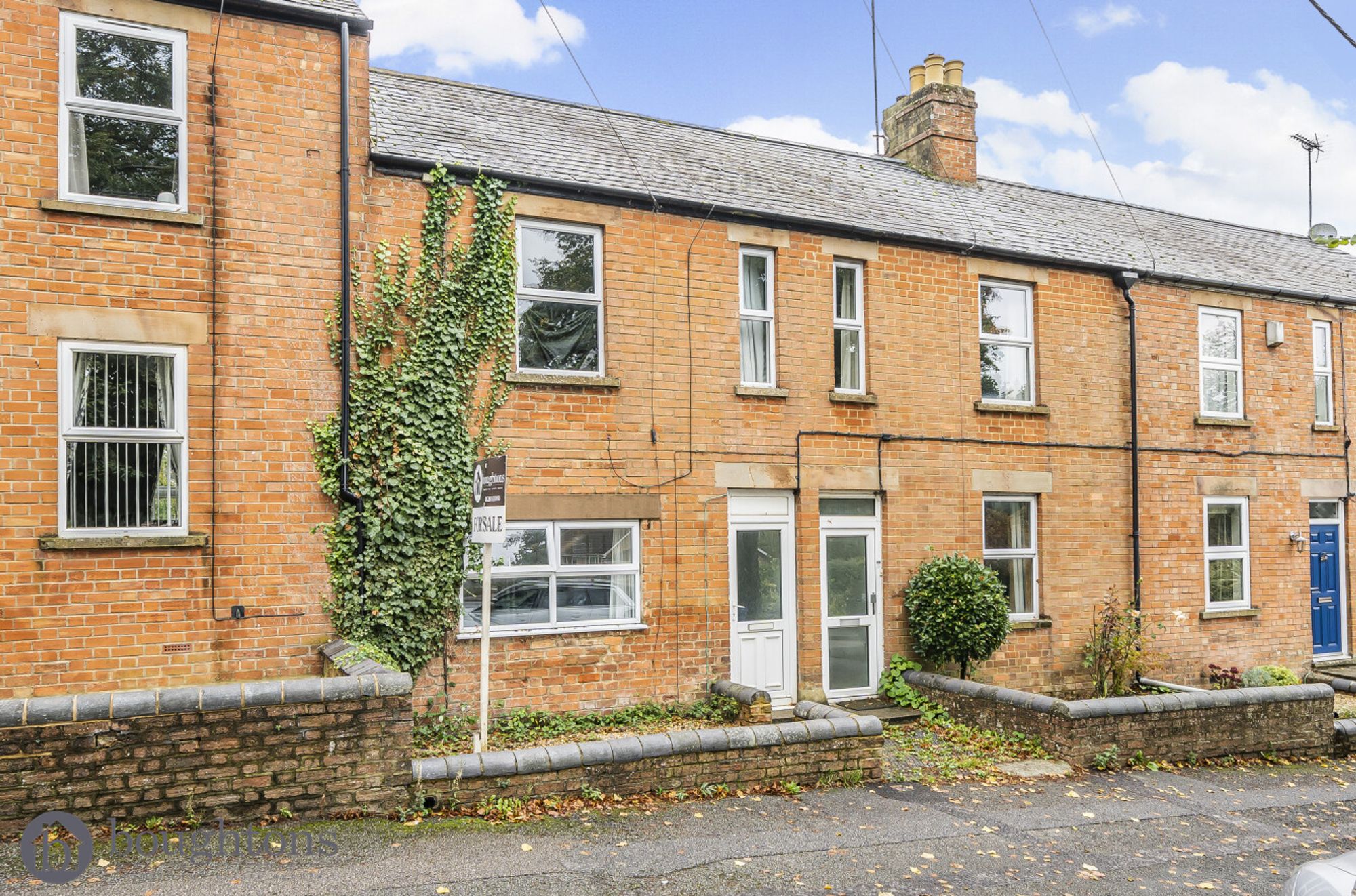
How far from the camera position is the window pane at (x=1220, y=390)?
1519 centimetres

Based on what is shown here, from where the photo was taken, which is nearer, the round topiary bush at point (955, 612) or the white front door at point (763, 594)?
the white front door at point (763, 594)

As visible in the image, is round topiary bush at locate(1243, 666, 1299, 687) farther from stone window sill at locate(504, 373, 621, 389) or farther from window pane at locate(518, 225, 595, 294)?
window pane at locate(518, 225, 595, 294)

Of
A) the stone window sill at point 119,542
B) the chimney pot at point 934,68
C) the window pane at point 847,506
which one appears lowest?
the stone window sill at point 119,542

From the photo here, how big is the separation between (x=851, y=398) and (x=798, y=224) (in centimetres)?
217

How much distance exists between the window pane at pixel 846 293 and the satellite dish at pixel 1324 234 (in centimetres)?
1347

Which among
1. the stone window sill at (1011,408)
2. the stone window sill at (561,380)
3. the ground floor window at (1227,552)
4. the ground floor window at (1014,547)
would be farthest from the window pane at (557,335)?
the ground floor window at (1227,552)

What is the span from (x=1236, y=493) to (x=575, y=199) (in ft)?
35.5

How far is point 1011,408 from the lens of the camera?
13344mm

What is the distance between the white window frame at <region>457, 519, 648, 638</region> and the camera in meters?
10.3

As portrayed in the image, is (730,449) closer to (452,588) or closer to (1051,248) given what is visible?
(452,588)

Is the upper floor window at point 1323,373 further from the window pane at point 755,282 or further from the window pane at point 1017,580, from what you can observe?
the window pane at point 755,282

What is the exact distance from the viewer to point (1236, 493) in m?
15.1

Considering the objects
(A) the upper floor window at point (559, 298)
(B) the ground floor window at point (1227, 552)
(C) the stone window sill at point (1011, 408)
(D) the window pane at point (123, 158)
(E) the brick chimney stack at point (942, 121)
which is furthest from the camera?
(E) the brick chimney stack at point (942, 121)

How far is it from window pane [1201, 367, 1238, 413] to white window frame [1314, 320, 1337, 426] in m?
1.92
